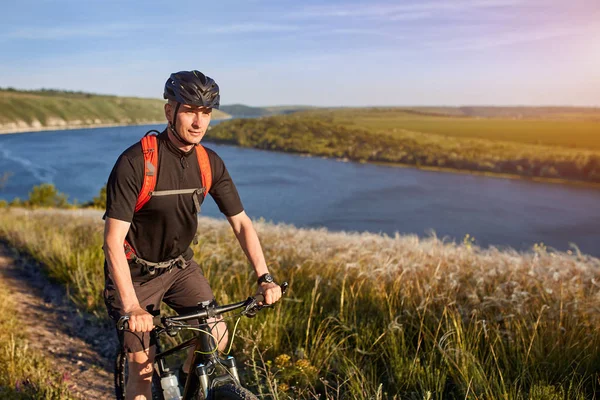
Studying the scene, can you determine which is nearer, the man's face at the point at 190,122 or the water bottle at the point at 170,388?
the man's face at the point at 190,122

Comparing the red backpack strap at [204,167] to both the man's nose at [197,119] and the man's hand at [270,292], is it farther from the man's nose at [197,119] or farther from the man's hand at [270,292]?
the man's hand at [270,292]

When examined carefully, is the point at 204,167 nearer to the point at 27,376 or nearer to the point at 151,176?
the point at 151,176

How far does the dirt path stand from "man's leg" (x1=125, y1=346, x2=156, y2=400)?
51.9 inches

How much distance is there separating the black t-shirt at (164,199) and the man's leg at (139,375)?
0.56 meters

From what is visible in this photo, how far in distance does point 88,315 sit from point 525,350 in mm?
4636

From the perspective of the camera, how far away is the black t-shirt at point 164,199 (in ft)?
7.19

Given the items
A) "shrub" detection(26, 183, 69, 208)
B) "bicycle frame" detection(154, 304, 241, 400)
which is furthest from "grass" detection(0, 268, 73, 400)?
"shrub" detection(26, 183, 69, 208)

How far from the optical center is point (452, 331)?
11.0 ft

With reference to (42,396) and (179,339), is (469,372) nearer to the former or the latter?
(179,339)

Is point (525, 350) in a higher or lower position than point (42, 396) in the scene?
higher

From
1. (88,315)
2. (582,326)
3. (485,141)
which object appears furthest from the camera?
(485,141)

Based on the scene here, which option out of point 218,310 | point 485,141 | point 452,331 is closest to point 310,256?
point 452,331

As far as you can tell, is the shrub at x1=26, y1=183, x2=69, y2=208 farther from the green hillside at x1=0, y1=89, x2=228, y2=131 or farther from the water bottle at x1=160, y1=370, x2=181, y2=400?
the green hillside at x1=0, y1=89, x2=228, y2=131

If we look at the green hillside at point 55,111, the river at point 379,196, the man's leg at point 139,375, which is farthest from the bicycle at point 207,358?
the green hillside at point 55,111
